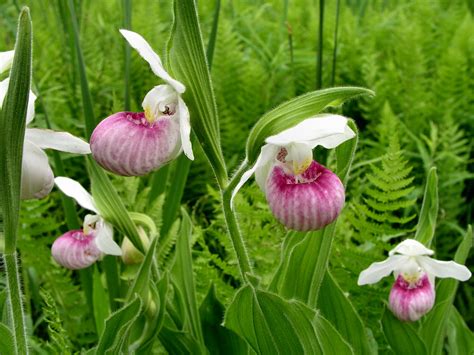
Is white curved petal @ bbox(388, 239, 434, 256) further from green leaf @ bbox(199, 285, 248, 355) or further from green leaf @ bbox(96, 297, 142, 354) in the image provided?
green leaf @ bbox(96, 297, 142, 354)

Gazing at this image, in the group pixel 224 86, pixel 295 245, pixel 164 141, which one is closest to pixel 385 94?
pixel 224 86

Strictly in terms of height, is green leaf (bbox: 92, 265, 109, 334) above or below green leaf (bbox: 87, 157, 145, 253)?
below

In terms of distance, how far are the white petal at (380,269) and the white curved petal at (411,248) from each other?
0.13 feet

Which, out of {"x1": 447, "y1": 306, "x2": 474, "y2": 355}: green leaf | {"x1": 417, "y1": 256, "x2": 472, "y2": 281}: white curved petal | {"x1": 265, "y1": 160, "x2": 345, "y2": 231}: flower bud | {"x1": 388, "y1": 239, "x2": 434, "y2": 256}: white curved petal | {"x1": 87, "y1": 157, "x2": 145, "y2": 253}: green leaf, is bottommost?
{"x1": 447, "y1": 306, "x2": 474, "y2": 355}: green leaf

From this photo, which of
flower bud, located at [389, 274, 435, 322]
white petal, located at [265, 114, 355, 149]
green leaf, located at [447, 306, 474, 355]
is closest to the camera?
white petal, located at [265, 114, 355, 149]

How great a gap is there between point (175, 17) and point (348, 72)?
2.02 metres

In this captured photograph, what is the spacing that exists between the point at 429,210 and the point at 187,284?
0.45m

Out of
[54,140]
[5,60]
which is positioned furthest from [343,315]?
[5,60]

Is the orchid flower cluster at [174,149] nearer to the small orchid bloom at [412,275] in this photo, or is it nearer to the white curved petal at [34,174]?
the white curved petal at [34,174]

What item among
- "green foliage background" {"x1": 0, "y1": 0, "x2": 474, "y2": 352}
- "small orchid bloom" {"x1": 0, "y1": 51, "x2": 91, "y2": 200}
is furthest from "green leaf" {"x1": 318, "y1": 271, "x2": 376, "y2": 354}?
"small orchid bloom" {"x1": 0, "y1": 51, "x2": 91, "y2": 200}

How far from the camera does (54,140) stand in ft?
3.11

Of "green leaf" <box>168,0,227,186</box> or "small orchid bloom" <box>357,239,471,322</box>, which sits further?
"small orchid bloom" <box>357,239,471,322</box>

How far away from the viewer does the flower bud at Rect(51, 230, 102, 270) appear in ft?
3.99

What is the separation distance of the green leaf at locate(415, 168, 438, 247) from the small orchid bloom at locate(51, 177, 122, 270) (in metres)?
0.54
